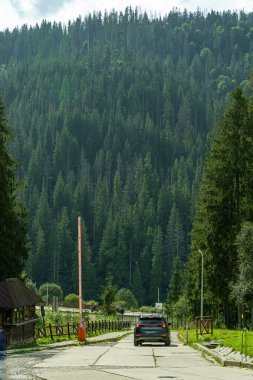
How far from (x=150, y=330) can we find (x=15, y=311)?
7.32 metres

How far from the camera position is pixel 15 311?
39688 mm

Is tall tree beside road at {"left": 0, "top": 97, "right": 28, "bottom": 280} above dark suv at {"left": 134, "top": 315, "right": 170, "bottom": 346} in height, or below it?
above

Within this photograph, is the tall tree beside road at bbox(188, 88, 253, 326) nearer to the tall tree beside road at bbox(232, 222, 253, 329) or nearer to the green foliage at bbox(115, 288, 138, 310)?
the tall tree beside road at bbox(232, 222, 253, 329)

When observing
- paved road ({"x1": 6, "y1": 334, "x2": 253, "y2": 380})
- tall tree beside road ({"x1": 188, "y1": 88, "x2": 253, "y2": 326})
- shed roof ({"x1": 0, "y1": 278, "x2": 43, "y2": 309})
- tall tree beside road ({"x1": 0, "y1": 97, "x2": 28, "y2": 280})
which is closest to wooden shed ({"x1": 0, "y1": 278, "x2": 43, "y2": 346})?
shed roof ({"x1": 0, "y1": 278, "x2": 43, "y2": 309})

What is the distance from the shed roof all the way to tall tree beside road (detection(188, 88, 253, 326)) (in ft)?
56.5

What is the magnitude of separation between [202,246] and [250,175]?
6688 millimetres

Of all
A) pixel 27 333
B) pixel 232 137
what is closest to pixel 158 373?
pixel 27 333

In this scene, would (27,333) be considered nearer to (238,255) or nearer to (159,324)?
(159,324)

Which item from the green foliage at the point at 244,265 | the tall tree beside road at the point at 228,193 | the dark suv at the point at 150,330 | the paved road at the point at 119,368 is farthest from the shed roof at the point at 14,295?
the tall tree beside road at the point at 228,193

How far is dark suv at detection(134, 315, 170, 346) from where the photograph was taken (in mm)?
37406

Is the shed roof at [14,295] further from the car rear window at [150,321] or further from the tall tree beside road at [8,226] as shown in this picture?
the car rear window at [150,321]

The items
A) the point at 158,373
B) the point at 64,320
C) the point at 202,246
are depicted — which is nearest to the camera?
the point at 158,373

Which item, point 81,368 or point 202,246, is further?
point 202,246

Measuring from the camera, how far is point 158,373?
20875mm
